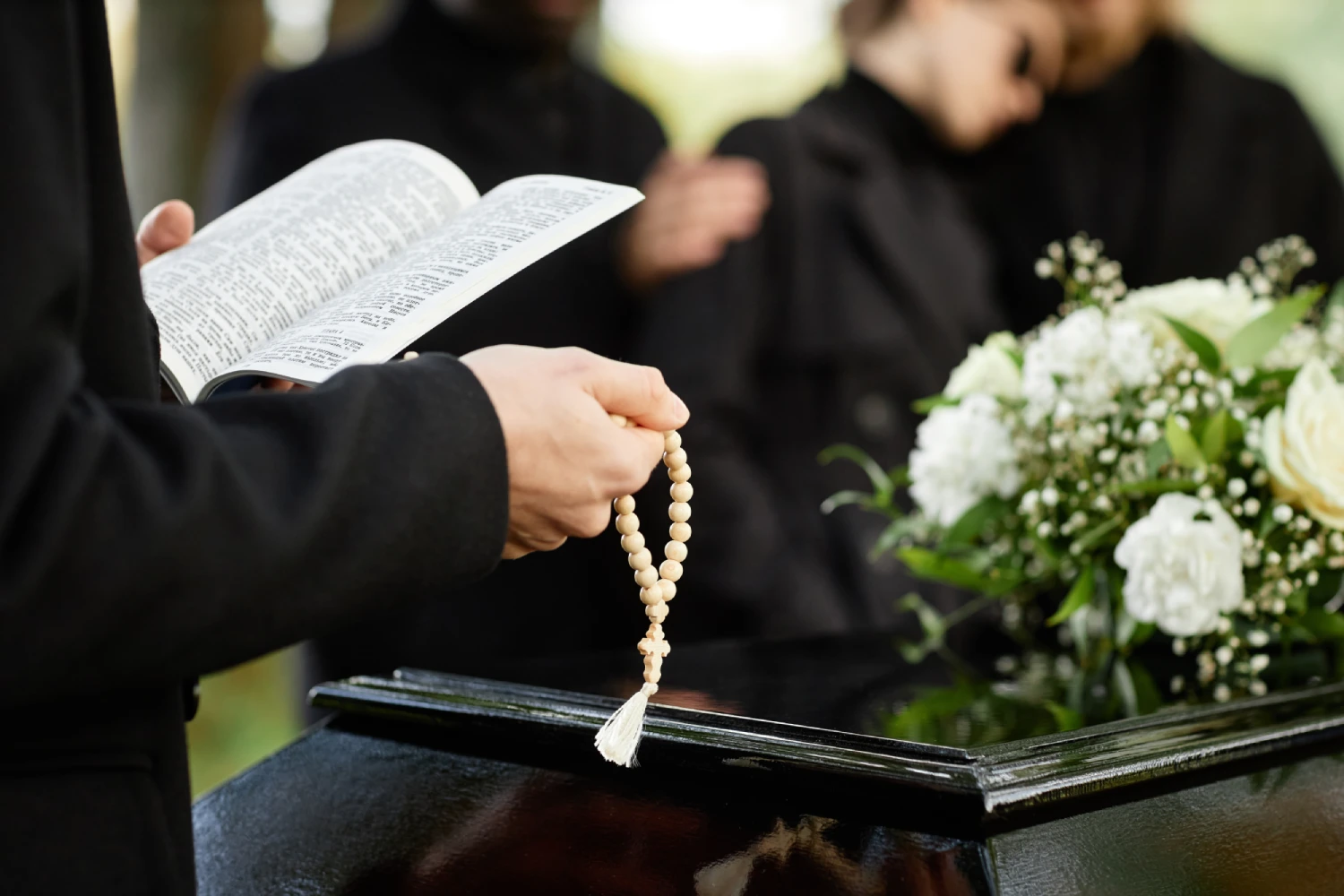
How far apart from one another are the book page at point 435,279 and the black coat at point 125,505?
78mm

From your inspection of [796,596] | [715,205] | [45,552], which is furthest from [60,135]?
[796,596]

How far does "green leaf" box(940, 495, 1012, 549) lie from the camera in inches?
47.3

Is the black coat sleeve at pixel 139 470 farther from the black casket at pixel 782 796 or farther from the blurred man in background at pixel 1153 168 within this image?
the blurred man in background at pixel 1153 168

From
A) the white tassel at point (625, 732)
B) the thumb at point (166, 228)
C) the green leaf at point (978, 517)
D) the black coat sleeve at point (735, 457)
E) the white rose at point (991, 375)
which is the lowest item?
the black coat sleeve at point (735, 457)

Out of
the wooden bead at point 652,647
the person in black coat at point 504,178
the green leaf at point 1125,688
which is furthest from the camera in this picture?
the person in black coat at point 504,178

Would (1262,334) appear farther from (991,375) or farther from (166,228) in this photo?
(166,228)

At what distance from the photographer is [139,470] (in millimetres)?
539

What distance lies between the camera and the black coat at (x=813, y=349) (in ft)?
6.98

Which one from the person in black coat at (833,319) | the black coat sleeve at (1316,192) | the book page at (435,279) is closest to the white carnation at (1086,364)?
the book page at (435,279)

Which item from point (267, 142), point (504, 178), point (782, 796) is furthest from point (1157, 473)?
point (267, 142)

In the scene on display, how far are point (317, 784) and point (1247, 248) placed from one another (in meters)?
2.58

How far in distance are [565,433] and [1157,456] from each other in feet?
2.11

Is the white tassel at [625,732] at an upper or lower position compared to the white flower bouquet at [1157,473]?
upper

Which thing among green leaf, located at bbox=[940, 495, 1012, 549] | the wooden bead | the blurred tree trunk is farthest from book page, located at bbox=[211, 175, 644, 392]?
the blurred tree trunk
